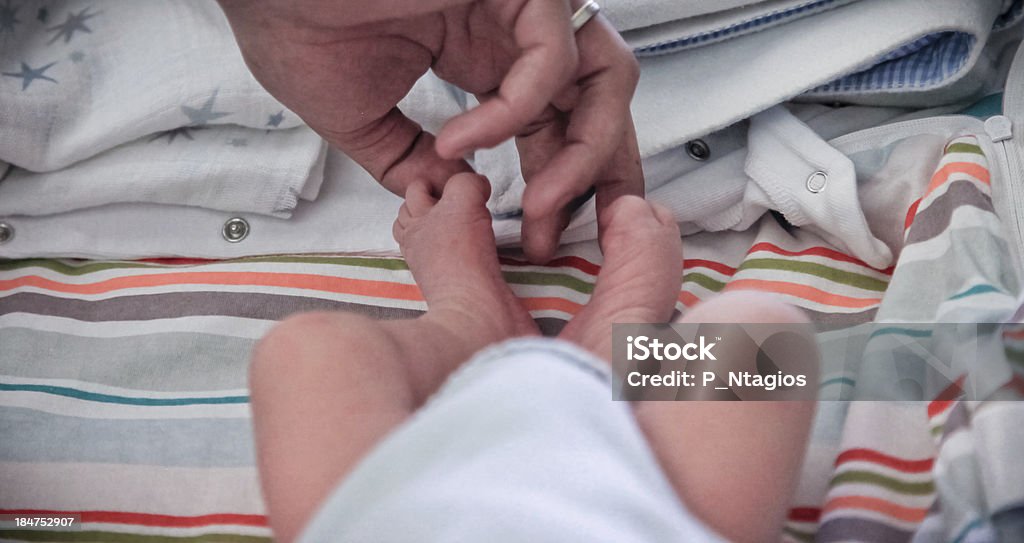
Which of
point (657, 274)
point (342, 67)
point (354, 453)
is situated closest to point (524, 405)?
point (354, 453)

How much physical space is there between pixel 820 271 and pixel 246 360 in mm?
516

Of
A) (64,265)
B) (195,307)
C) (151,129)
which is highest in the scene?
(151,129)

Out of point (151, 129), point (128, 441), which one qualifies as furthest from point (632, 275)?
point (151, 129)

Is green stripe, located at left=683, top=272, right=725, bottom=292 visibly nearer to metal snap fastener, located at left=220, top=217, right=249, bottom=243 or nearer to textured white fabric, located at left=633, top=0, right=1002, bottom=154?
textured white fabric, located at left=633, top=0, right=1002, bottom=154

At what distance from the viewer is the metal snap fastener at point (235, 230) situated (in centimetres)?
92

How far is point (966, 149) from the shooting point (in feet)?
2.67

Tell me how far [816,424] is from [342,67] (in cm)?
46

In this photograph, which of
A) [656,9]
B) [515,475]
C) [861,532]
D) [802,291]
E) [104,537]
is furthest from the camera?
[656,9]

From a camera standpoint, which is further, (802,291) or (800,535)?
(802,291)

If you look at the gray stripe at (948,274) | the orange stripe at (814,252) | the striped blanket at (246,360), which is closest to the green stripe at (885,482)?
the striped blanket at (246,360)

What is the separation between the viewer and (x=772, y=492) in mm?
538

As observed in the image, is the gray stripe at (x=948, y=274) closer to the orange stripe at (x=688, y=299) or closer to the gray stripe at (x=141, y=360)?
the orange stripe at (x=688, y=299)

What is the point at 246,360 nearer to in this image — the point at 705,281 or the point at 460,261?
the point at 460,261

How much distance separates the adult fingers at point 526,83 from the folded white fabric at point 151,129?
0.32 metres
